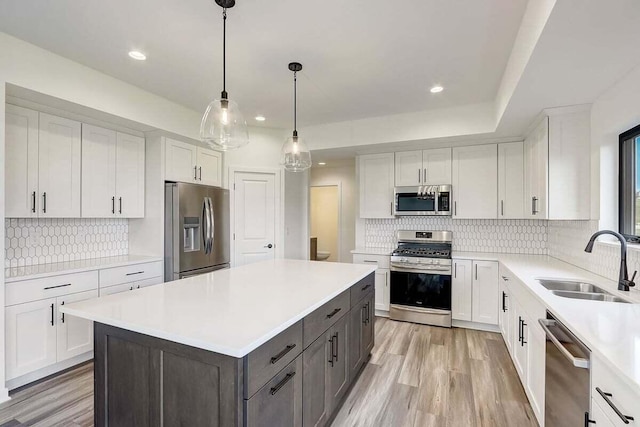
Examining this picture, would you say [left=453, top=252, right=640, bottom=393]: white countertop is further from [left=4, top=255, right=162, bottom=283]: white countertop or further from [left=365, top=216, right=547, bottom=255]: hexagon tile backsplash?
[left=4, top=255, right=162, bottom=283]: white countertop

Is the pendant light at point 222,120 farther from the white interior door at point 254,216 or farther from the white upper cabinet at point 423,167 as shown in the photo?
the white upper cabinet at point 423,167

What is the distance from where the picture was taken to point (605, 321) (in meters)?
1.44

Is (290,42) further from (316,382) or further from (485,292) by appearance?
(485,292)

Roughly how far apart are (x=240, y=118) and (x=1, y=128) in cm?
184

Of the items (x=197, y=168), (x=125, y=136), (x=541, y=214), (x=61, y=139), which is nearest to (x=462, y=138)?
(x=541, y=214)

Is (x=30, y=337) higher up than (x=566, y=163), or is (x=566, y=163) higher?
(x=566, y=163)

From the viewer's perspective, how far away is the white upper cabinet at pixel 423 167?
4121 mm

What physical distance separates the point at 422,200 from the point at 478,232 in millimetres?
911

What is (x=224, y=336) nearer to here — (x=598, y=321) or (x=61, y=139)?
(x=598, y=321)

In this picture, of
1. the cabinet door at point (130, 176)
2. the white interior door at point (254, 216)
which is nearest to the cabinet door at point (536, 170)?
the white interior door at point (254, 216)

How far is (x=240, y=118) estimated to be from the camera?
200 cm

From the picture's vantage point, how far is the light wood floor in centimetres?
211

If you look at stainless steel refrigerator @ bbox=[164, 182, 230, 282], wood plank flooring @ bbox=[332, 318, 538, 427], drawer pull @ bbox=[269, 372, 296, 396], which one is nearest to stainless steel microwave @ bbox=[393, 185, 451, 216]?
wood plank flooring @ bbox=[332, 318, 538, 427]

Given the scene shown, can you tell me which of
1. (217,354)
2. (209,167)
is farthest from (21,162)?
(217,354)
